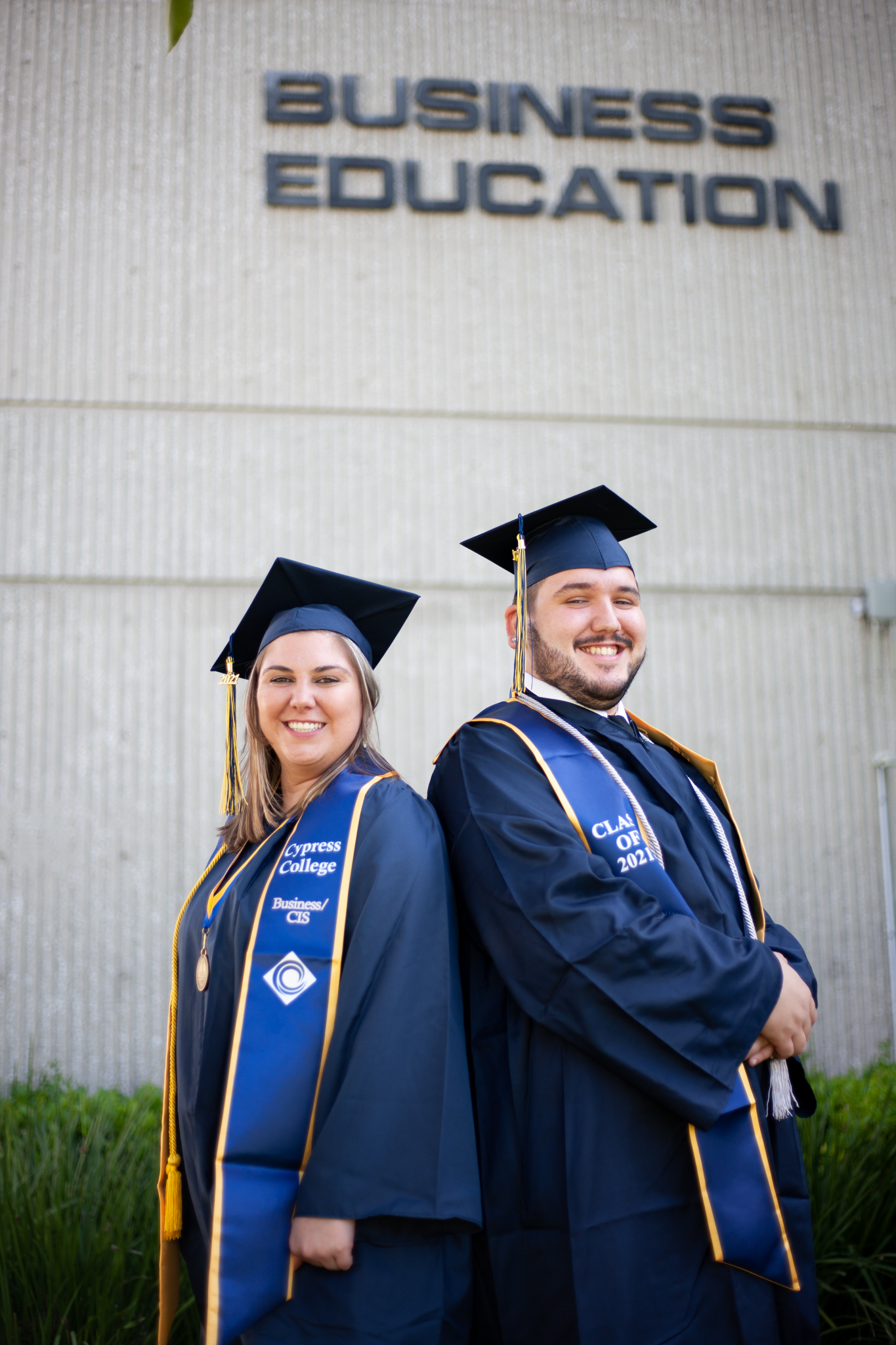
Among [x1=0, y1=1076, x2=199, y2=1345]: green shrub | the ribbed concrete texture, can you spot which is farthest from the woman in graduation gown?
the ribbed concrete texture

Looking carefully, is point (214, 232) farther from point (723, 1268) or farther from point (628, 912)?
point (723, 1268)

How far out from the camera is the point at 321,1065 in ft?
5.65

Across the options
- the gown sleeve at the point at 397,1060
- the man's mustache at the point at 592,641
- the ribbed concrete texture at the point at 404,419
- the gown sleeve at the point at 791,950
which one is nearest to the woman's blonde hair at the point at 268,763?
the gown sleeve at the point at 397,1060

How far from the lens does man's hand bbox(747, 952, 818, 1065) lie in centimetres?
170

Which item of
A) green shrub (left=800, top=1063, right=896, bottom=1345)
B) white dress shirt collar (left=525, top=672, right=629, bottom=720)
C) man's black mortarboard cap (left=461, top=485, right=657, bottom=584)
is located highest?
man's black mortarboard cap (left=461, top=485, right=657, bottom=584)

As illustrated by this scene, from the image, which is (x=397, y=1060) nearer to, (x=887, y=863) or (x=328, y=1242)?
(x=328, y=1242)

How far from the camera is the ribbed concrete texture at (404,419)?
4730mm

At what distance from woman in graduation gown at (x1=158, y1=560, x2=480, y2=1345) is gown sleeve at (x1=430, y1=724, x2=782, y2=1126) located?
16 centimetres

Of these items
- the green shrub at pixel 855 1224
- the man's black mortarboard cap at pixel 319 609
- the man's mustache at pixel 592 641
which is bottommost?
the green shrub at pixel 855 1224

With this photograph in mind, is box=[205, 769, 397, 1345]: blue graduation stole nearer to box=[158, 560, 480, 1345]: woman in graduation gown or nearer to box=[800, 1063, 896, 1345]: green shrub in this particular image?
box=[158, 560, 480, 1345]: woman in graduation gown

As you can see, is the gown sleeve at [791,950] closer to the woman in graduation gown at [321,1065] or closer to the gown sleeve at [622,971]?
the gown sleeve at [622,971]

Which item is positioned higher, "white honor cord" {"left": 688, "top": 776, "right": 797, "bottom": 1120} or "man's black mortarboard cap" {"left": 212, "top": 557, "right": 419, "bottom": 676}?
"man's black mortarboard cap" {"left": 212, "top": 557, "right": 419, "bottom": 676}

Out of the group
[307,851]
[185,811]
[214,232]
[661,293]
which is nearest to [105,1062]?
[185,811]

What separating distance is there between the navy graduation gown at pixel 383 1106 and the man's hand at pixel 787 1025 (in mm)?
559
